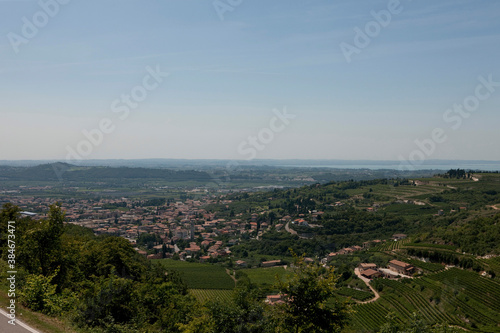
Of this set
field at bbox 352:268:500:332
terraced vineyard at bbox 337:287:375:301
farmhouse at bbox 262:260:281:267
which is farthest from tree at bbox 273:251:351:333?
farmhouse at bbox 262:260:281:267

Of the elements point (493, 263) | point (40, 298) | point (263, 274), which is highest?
point (40, 298)

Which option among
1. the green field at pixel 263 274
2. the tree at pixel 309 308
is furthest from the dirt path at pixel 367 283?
the tree at pixel 309 308

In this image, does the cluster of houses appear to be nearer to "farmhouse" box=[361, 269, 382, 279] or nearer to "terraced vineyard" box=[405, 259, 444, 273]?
"farmhouse" box=[361, 269, 382, 279]

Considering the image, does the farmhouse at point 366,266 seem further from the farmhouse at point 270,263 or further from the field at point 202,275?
the field at point 202,275

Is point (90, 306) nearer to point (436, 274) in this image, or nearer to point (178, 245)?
point (436, 274)

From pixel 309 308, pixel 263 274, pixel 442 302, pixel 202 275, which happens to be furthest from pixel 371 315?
pixel 202 275

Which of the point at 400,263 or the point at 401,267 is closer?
the point at 401,267

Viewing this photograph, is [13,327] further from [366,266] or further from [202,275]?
[202,275]
